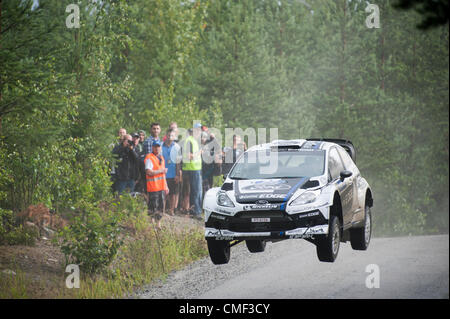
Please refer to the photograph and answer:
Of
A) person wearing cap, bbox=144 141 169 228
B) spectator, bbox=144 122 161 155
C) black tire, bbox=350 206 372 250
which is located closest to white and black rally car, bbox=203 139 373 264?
black tire, bbox=350 206 372 250

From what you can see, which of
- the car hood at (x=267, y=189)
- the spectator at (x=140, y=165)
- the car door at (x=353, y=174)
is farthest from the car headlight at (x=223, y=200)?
the spectator at (x=140, y=165)

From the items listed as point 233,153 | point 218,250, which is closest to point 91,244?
point 218,250

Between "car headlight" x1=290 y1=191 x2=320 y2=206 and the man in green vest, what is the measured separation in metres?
6.56

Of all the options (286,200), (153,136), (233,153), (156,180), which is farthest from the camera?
(233,153)

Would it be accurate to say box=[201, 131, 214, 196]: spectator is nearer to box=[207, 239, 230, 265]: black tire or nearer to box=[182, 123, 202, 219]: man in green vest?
box=[182, 123, 202, 219]: man in green vest

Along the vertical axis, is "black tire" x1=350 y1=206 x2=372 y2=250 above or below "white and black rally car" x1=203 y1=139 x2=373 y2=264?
below

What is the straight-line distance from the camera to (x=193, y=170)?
51.4 feet

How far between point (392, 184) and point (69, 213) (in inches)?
1106

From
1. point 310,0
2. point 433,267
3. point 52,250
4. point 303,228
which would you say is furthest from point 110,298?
point 310,0

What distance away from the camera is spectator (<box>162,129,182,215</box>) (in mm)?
15547

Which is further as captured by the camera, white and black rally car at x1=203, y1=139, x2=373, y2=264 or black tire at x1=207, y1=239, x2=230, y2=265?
black tire at x1=207, y1=239, x2=230, y2=265

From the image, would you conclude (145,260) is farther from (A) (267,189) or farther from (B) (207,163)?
(B) (207,163)

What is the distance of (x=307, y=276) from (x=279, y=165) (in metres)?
2.16

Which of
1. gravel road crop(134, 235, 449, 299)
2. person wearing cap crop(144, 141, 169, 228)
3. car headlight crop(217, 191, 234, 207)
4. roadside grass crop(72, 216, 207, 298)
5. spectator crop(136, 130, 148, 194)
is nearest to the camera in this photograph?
car headlight crop(217, 191, 234, 207)
